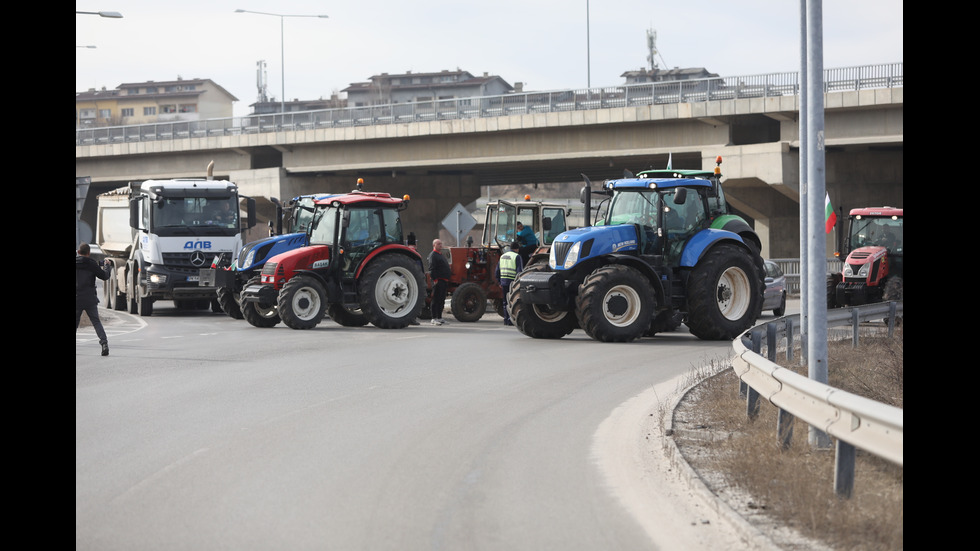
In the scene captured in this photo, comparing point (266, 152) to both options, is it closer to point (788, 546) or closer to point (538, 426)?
point (538, 426)

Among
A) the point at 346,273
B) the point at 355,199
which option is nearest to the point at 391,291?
the point at 346,273

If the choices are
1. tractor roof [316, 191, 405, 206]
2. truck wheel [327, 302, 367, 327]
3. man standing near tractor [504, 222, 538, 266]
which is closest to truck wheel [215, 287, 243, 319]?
truck wheel [327, 302, 367, 327]

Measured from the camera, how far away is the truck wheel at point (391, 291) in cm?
2111

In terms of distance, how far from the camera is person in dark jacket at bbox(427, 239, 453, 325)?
915 inches

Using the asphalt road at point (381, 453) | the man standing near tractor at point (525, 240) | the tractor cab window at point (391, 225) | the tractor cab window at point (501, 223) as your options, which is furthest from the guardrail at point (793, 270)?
the asphalt road at point (381, 453)

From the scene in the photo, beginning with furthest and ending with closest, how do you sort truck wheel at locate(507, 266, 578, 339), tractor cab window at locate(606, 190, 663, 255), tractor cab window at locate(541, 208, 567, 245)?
tractor cab window at locate(541, 208, 567, 245), truck wheel at locate(507, 266, 578, 339), tractor cab window at locate(606, 190, 663, 255)

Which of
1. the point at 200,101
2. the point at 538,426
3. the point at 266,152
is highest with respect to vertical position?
the point at 200,101

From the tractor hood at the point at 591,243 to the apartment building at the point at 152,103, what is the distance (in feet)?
401

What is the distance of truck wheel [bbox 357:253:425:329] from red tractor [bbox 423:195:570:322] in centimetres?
258

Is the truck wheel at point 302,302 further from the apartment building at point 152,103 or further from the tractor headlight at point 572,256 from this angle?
the apartment building at point 152,103

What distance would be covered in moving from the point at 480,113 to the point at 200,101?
98.5 m

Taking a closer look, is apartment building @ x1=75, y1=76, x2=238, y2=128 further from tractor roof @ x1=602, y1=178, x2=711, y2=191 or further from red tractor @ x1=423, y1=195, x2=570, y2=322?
tractor roof @ x1=602, y1=178, x2=711, y2=191

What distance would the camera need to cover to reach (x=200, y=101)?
447ft

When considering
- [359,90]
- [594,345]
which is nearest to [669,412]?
[594,345]
